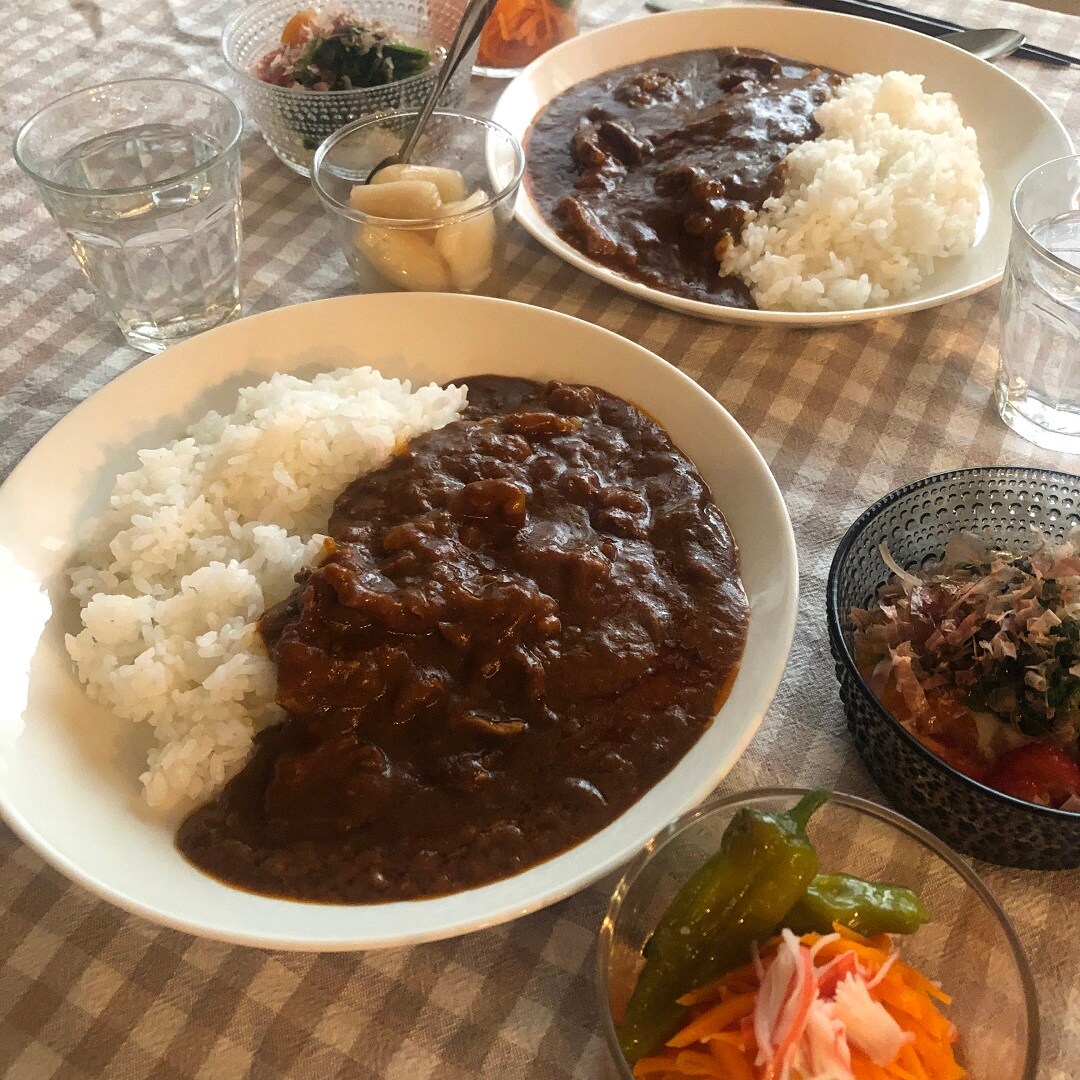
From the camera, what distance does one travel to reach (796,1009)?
4.10 ft

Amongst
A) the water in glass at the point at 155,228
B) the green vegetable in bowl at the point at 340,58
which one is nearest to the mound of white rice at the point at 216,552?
the water in glass at the point at 155,228

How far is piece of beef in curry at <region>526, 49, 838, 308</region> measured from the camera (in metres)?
2.92

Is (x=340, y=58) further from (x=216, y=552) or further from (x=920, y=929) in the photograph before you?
(x=920, y=929)

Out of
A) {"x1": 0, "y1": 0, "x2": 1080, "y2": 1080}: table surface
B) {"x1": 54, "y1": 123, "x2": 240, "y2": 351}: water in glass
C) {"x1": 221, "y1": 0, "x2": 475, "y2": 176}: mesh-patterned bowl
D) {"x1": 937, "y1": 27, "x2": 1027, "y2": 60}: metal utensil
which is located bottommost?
{"x1": 0, "y1": 0, "x2": 1080, "y2": 1080}: table surface

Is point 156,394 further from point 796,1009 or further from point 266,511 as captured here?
point 796,1009

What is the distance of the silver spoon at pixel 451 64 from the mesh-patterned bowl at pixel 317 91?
0.14 m

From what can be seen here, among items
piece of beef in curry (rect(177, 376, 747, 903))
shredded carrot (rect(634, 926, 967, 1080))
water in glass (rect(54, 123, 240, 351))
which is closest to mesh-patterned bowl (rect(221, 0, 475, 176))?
water in glass (rect(54, 123, 240, 351))

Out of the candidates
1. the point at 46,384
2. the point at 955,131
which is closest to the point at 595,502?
the point at 46,384

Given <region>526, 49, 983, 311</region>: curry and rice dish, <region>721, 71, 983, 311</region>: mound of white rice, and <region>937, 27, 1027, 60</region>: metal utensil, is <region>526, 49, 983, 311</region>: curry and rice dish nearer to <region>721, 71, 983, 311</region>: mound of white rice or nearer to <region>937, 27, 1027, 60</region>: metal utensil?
<region>721, 71, 983, 311</region>: mound of white rice

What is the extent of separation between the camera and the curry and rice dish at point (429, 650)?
5.49 ft

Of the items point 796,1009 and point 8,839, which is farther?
point 8,839

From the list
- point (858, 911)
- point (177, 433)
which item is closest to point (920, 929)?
point (858, 911)

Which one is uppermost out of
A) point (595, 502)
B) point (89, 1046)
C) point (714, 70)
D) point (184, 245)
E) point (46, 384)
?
point (714, 70)

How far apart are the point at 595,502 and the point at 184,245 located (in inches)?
58.5
